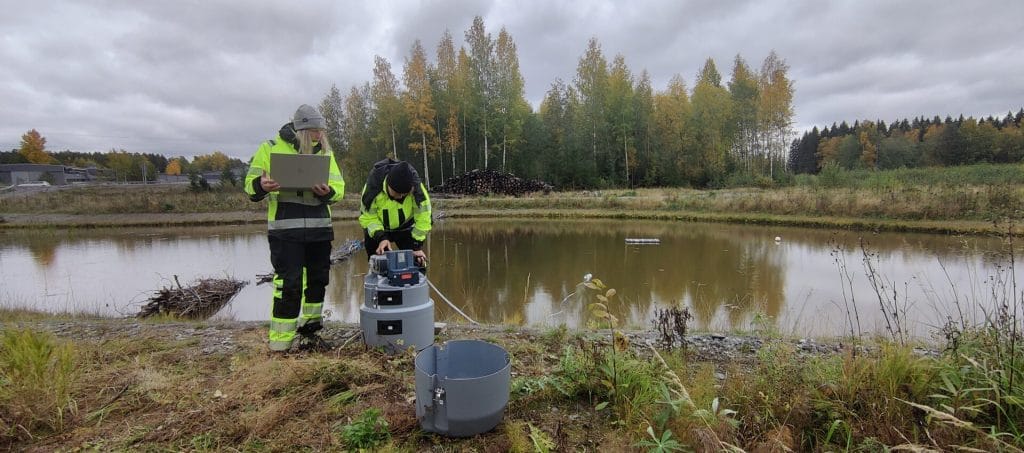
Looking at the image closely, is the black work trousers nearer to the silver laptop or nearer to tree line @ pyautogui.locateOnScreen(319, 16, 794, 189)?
the silver laptop

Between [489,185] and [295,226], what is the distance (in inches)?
1030

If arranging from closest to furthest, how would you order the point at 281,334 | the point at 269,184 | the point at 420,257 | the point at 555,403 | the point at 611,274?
the point at 555,403 → the point at 269,184 → the point at 281,334 → the point at 420,257 → the point at 611,274

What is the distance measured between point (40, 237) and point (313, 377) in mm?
23463

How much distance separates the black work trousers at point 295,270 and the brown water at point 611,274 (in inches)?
107

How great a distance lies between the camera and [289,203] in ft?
11.7

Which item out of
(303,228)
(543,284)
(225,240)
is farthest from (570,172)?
(303,228)

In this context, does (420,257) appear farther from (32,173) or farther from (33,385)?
(32,173)

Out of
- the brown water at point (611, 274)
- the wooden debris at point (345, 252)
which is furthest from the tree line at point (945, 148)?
the wooden debris at point (345, 252)

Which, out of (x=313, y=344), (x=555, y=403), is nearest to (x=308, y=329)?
(x=313, y=344)

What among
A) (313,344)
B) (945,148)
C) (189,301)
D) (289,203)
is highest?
(945,148)

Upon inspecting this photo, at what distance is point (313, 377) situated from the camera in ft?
9.73

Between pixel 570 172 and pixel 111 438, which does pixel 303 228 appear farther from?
pixel 570 172

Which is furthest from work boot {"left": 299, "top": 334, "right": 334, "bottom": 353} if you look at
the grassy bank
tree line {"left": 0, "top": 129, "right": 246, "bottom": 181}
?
tree line {"left": 0, "top": 129, "right": 246, "bottom": 181}

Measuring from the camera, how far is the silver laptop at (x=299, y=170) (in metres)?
3.31
